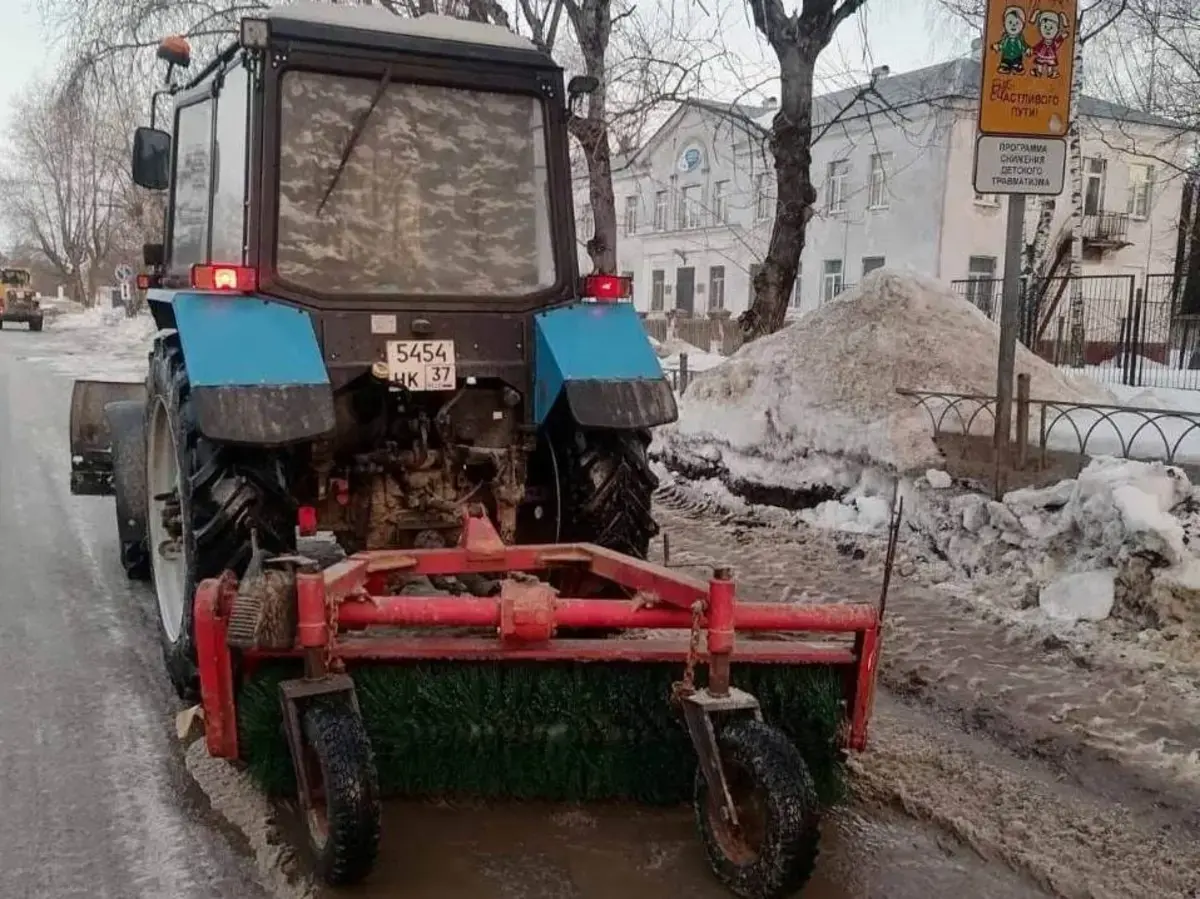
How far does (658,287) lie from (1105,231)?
1473cm

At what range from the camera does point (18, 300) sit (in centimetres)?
3662

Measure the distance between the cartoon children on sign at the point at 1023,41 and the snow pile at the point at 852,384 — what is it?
2177mm

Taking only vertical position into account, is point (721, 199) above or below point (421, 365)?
above

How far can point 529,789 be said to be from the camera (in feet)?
11.2

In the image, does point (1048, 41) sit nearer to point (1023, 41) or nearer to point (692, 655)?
point (1023, 41)

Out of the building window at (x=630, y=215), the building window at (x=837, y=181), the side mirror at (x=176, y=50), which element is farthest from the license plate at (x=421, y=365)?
the building window at (x=630, y=215)

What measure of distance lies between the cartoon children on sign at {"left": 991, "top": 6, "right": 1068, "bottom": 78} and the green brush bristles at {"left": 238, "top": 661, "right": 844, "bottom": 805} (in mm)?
4417

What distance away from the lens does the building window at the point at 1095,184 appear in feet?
101

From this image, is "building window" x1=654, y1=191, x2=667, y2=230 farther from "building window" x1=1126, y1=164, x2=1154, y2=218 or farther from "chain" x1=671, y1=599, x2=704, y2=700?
"chain" x1=671, y1=599, x2=704, y2=700

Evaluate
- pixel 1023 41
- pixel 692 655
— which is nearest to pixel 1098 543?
pixel 1023 41

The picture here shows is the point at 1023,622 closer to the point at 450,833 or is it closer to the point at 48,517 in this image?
the point at 450,833

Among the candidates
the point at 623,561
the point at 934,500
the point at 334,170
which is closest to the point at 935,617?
the point at 934,500

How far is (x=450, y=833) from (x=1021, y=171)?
4.99 meters

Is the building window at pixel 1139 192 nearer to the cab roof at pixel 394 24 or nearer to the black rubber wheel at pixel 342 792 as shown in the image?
the cab roof at pixel 394 24
